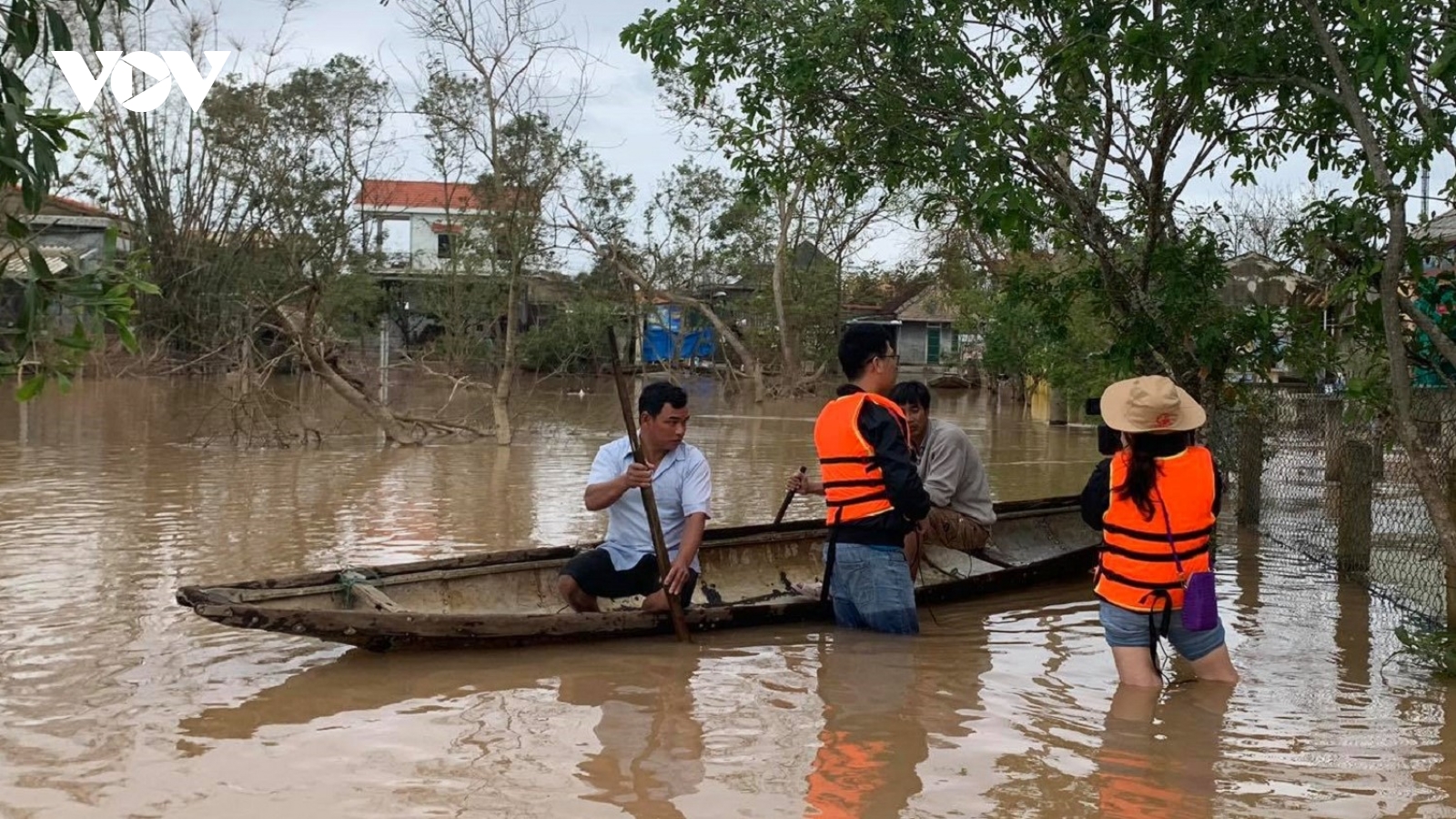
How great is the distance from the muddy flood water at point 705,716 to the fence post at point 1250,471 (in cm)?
175

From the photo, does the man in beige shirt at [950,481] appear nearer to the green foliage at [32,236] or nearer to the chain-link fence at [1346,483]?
the chain-link fence at [1346,483]

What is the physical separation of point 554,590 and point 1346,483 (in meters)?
5.03

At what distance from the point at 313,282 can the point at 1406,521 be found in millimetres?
11808

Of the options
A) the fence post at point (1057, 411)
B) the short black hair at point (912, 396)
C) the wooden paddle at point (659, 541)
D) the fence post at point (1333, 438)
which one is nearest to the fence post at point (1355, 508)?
the fence post at point (1333, 438)

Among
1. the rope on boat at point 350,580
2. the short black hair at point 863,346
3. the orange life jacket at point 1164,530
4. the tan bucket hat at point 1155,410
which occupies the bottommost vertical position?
the rope on boat at point 350,580

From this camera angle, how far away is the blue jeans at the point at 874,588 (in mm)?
6574

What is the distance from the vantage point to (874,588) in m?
6.65

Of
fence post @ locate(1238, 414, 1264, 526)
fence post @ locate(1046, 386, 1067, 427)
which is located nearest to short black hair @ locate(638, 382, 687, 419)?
fence post @ locate(1238, 414, 1264, 526)

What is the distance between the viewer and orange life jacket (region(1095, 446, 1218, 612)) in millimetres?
5156

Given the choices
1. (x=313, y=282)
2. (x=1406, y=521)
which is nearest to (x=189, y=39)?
(x=313, y=282)

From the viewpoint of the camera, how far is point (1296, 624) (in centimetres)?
784

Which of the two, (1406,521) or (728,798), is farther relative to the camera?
(1406,521)

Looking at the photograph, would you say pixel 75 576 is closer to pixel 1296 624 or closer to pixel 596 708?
pixel 596 708

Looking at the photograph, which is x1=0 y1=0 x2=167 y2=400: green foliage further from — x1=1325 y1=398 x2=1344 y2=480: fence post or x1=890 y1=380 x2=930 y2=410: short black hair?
x1=1325 y1=398 x2=1344 y2=480: fence post
